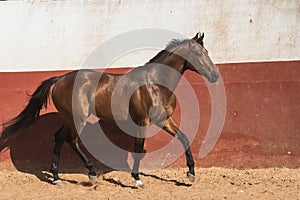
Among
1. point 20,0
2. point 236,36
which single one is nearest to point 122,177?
point 236,36

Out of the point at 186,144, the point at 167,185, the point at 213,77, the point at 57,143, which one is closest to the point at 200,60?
the point at 213,77

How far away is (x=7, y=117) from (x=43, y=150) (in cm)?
65

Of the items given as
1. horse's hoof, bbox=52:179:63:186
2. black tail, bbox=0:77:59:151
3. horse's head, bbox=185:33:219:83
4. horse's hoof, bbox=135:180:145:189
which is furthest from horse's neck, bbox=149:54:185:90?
horse's hoof, bbox=52:179:63:186

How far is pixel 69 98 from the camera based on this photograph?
6172mm

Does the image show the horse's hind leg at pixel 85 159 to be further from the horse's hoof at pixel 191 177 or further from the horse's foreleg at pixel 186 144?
the horse's hoof at pixel 191 177

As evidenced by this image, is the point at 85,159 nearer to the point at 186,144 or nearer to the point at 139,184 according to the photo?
the point at 139,184

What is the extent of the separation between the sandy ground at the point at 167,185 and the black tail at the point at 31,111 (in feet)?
1.85

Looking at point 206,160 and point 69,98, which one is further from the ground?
point 69,98

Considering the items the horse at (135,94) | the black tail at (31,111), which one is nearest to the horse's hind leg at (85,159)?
the horse at (135,94)

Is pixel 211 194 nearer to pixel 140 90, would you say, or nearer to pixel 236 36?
pixel 140 90

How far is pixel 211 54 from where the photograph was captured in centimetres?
656

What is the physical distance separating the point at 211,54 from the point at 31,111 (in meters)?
2.41

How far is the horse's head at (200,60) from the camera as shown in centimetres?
591

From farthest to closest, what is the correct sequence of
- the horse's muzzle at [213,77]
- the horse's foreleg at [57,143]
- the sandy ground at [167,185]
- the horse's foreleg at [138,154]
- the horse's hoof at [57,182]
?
the horse's foreleg at [57,143], the horse's hoof at [57,182], the horse's foreleg at [138,154], the horse's muzzle at [213,77], the sandy ground at [167,185]
